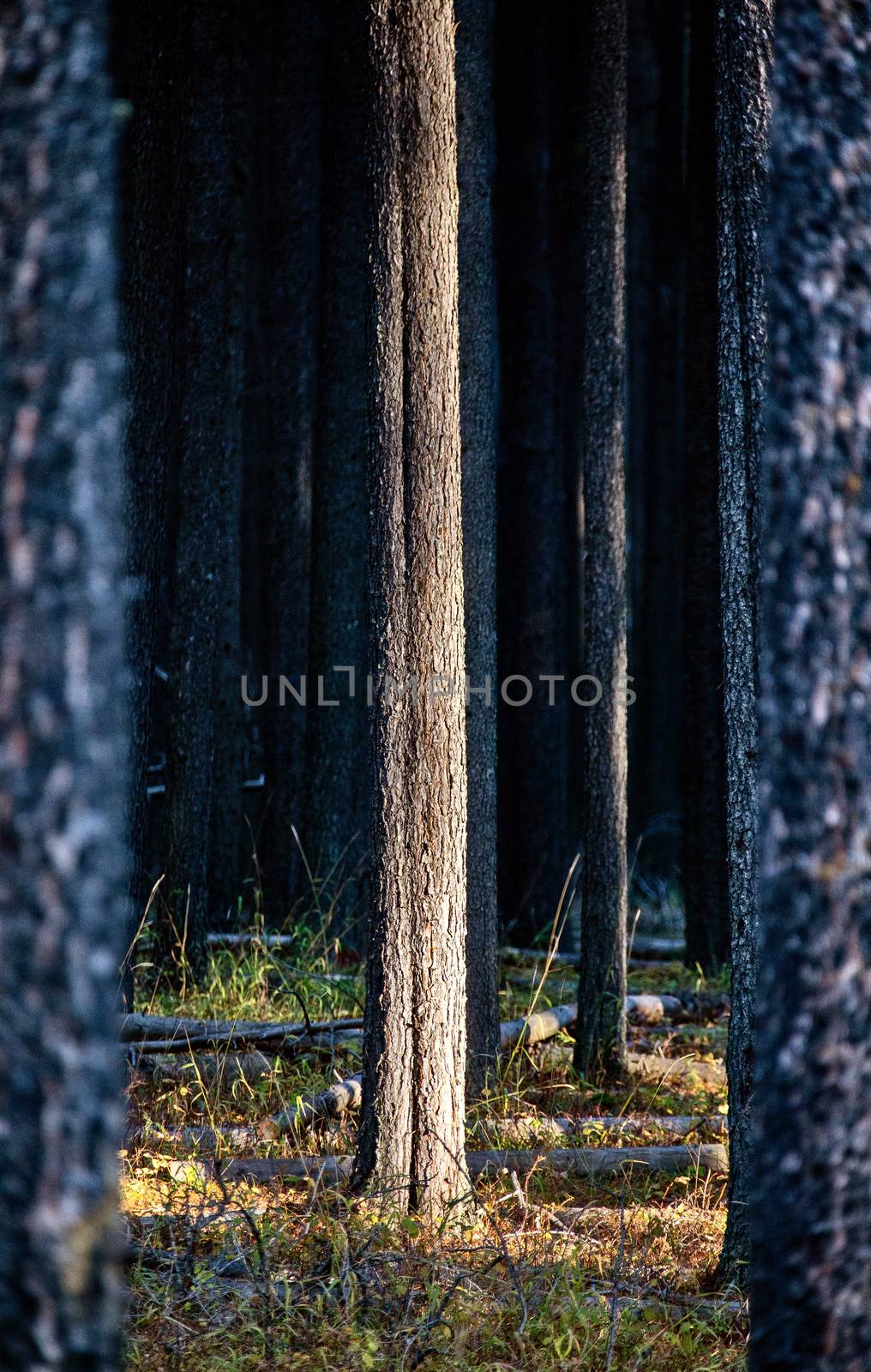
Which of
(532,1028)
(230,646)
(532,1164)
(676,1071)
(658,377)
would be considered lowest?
(676,1071)

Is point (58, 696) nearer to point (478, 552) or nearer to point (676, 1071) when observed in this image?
point (478, 552)

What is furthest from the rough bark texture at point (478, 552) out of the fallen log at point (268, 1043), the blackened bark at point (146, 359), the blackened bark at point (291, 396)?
the blackened bark at point (291, 396)

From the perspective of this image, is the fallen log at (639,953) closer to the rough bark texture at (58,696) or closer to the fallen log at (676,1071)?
the fallen log at (676,1071)

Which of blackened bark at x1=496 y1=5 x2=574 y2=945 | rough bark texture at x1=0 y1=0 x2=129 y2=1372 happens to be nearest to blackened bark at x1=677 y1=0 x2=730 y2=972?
blackened bark at x1=496 y1=5 x2=574 y2=945

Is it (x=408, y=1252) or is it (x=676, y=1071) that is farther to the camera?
(x=676, y=1071)

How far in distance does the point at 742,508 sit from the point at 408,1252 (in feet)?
8.84

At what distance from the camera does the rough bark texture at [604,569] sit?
251 inches

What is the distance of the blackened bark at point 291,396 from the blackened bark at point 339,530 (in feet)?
1.52

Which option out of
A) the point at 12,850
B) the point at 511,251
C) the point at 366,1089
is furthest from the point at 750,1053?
the point at 511,251

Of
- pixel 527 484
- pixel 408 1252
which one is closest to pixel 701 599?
pixel 527 484

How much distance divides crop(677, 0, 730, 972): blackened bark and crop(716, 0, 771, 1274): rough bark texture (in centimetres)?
459

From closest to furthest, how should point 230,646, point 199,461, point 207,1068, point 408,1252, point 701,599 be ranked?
point 408,1252, point 207,1068, point 199,461, point 701,599, point 230,646

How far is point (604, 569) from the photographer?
646 cm

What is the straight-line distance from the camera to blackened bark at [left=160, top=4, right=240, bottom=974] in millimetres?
7605
